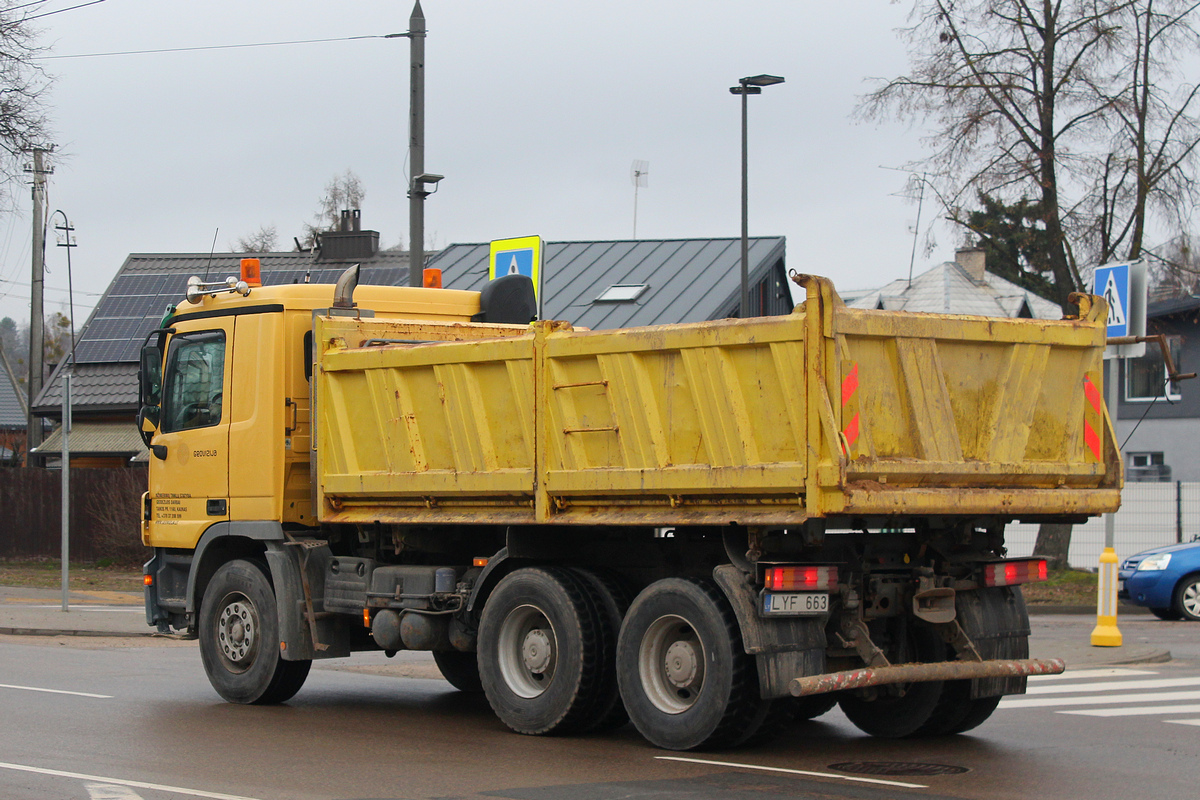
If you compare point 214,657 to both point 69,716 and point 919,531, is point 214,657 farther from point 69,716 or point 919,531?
point 919,531

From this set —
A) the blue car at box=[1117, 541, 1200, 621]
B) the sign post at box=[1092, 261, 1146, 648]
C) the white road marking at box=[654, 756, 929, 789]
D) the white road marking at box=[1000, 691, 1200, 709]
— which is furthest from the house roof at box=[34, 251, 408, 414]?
the white road marking at box=[654, 756, 929, 789]

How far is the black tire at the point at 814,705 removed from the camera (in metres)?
9.61

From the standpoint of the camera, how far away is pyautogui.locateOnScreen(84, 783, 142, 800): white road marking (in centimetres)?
718

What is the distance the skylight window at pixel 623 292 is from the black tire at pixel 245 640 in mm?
21913

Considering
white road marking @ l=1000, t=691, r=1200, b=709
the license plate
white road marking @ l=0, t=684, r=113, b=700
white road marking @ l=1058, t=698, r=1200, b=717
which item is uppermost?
the license plate

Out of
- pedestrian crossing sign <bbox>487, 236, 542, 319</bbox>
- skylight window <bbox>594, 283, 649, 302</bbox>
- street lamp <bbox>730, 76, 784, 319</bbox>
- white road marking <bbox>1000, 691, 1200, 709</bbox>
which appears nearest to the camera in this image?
white road marking <bbox>1000, 691, 1200, 709</bbox>

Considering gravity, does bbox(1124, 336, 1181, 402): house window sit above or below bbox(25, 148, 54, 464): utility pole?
below

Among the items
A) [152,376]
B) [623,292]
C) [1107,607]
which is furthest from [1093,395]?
[623,292]

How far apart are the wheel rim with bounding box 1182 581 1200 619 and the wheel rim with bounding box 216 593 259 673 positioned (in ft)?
42.6

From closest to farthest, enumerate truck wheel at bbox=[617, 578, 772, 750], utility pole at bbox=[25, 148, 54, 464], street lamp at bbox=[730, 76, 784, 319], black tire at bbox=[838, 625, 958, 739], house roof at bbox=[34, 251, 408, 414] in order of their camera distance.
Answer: truck wheel at bbox=[617, 578, 772, 750] → black tire at bbox=[838, 625, 958, 739] → street lamp at bbox=[730, 76, 784, 319] → house roof at bbox=[34, 251, 408, 414] → utility pole at bbox=[25, 148, 54, 464]

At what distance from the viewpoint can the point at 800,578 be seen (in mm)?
8305

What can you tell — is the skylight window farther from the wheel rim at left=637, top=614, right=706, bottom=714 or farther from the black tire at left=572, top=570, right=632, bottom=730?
the wheel rim at left=637, top=614, right=706, bottom=714

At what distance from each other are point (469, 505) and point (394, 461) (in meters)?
0.77

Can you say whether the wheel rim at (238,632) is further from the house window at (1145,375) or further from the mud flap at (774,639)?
the house window at (1145,375)
